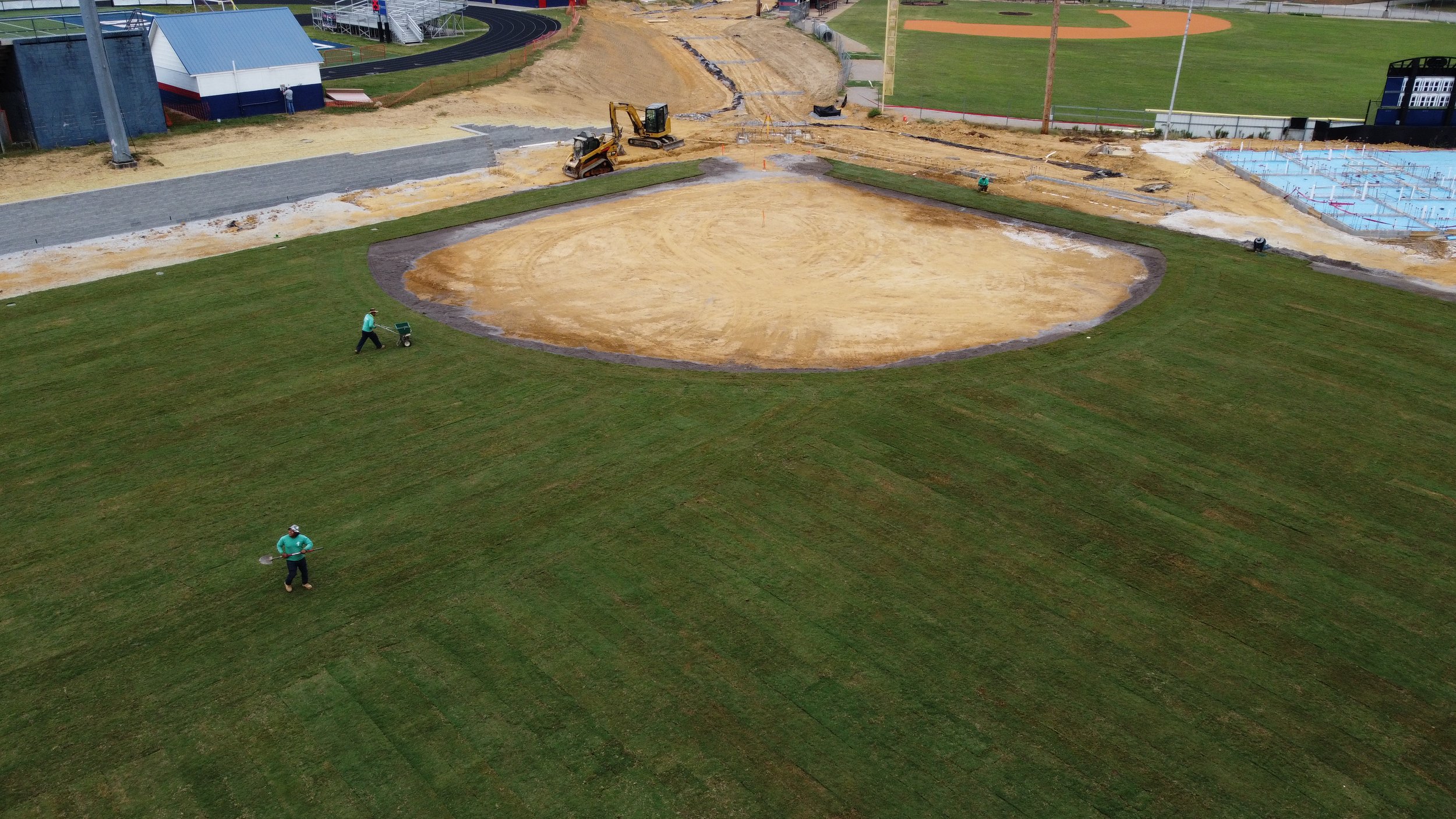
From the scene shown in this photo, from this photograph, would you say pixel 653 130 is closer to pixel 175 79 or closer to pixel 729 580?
pixel 175 79

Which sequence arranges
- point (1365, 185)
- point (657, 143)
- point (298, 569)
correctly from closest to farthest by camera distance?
1. point (298, 569)
2. point (1365, 185)
3. point (657, 143)

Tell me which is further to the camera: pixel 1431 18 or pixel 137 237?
pixel 1431 18

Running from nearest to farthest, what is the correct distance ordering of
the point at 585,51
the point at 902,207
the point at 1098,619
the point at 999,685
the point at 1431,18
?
the point at 999,685
the point at 1098,619
the point at 902,207
the point at 585,51
the point at 1431,18

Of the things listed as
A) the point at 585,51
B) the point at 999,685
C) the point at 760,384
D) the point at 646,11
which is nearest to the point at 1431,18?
the point at 646,11

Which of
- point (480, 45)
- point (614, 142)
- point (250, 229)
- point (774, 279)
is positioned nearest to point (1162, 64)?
point (614, 142)

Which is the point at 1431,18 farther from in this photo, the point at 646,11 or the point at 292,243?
the point at 292,243

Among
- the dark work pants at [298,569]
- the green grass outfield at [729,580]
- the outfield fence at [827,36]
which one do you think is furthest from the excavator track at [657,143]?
the dark work pants at [298,569]

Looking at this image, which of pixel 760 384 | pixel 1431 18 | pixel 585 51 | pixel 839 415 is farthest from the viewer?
pixel 1431 18
